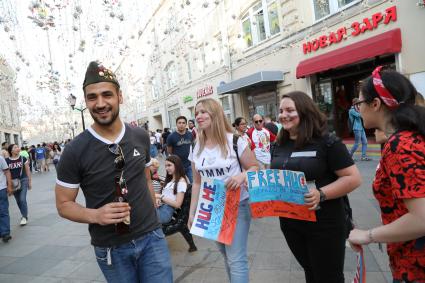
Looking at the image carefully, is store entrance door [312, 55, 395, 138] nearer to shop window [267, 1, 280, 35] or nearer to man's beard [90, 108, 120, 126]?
shop window [267, 1, 280, 35]

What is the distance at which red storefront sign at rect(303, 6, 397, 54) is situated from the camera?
Result: 9.91 meters

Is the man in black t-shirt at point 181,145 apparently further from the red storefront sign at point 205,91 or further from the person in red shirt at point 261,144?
the red storefront sign at point 205,91

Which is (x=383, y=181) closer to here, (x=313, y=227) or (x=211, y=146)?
(x=313, y=227)

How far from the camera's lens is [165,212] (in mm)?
4531

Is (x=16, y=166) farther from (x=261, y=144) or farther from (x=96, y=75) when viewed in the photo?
(x=96, y=75)

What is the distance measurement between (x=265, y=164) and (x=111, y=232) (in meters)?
5.74

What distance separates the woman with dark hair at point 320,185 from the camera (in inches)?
88.4

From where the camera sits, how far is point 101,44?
31.1ft

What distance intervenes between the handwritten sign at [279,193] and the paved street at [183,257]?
147 centimetres

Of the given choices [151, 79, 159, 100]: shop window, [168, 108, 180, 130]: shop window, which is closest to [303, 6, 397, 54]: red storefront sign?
[168, 108, 180, 130]: shop window

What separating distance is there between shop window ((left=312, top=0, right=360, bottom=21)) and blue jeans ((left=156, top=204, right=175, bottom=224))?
10.1m

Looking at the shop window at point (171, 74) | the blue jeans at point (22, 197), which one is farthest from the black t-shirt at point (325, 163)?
the shop window at point (171, 74)

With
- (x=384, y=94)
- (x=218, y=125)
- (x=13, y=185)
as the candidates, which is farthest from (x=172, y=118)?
(x=384, y=94)

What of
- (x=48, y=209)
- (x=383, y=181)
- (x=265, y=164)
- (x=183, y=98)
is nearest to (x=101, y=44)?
(x=48, y=209)
